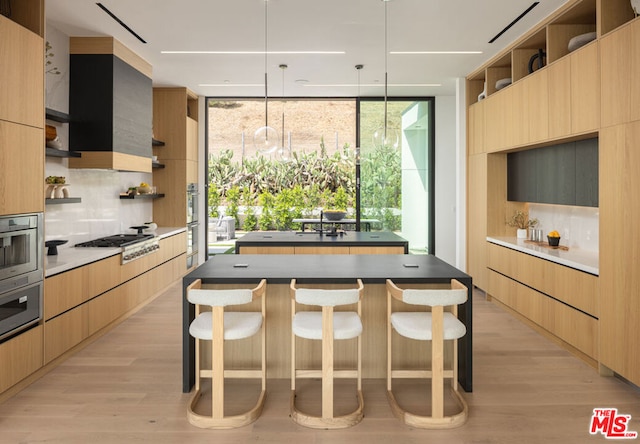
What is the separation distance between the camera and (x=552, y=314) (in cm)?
409

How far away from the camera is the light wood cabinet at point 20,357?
114 inches

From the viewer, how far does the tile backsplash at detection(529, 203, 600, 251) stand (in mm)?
4473

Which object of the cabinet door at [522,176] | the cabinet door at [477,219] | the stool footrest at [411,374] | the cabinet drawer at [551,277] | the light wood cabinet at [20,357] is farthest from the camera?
the cabinet door at [477,219]

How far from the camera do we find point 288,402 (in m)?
2.95

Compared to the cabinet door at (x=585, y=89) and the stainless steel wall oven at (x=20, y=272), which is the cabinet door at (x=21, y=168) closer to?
the stainless steel wall oven at (x=20, y=272)

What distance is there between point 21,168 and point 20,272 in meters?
0.72

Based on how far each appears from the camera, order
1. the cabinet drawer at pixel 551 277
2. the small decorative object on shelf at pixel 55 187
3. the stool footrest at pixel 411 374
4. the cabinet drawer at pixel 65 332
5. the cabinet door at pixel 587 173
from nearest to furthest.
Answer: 1. the stool footrest at pixel 411 374
2. the cabinet drawer at pixel 65 332
3. the cabinet drawer at pixel 551 277
4. the cabinet door at pixel 587 173
5. the small decorative object on shelf at pixel 55 187

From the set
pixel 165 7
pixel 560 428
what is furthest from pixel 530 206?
pixel 165 7

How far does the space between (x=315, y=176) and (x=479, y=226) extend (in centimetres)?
706

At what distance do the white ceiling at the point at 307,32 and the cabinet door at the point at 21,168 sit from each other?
148 cm

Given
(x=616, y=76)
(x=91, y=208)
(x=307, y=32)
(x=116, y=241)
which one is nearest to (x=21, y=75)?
(x=116, y=241)

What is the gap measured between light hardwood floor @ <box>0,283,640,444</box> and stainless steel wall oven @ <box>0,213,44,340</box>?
0.53 m

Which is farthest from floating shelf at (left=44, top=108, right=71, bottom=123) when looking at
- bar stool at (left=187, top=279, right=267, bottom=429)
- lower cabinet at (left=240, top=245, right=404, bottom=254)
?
bar stool at (left=187, top=279, right=267, bottom=429)

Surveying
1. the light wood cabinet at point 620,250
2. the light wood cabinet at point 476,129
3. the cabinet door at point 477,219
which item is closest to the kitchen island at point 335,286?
the light wood cabinet at point 620,250
